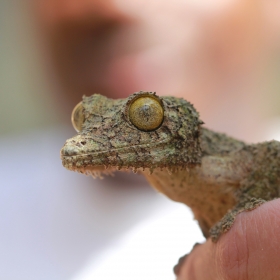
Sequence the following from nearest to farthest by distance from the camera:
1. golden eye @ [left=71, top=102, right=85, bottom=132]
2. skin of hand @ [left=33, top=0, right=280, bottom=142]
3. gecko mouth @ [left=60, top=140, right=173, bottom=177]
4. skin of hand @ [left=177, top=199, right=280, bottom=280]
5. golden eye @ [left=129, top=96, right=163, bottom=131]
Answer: skin of hand @ [left=177, top=199, right=280, bottom=280], gecko mouth @ [left=60, top=140, right=173, bottom=177], golden eye @ [left=129, top=96, right=163, bottom=131], golden eye @ [left=71, top=102, right=85, bottom=132], skin of hand @ [left=33, top=0, right=280, bottom=142]

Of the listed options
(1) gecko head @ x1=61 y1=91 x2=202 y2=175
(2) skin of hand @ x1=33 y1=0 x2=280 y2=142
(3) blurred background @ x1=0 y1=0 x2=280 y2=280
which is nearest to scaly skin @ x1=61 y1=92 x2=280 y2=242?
(1) gecko head @ x1=61 y1=91 x2=202 y2=175

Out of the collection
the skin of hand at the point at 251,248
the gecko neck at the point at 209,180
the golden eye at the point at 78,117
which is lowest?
the skin of hand at the point at 251,248

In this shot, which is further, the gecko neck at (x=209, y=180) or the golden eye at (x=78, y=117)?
the gecko neck at (x=209, y=180)

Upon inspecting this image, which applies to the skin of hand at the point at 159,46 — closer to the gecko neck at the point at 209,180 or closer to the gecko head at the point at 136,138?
the gecko neck at the point at 209,180

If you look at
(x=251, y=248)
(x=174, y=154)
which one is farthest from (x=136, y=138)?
(x=251, y=248)

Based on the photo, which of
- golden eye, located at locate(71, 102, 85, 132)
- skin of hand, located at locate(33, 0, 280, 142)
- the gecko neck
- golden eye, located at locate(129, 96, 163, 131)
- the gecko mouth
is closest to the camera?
the gecko mouth

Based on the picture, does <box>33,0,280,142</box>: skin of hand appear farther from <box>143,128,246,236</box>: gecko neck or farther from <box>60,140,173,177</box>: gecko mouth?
<box>60,140,173,177</box>: gecko mouth

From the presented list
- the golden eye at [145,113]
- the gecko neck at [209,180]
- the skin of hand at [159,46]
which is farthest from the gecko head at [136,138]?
the skin of hand at [159,46]
